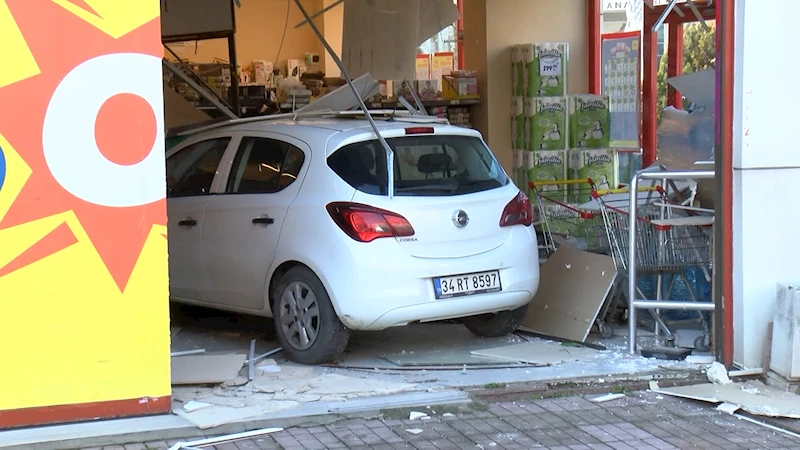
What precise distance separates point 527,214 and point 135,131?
293 centimetres

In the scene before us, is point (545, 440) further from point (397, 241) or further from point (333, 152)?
point (333, 152)

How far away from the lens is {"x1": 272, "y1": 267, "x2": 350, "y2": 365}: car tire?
6566mm

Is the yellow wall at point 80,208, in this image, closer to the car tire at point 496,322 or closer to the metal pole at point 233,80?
the car tire at point 496,322

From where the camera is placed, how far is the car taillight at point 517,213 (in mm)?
6941

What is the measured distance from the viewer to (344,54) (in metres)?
9.05

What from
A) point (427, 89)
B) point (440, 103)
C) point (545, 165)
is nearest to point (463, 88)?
point (440, 103)

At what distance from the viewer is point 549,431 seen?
564cm

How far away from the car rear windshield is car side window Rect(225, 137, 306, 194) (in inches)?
15.5

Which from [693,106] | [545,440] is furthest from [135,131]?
[693,106]

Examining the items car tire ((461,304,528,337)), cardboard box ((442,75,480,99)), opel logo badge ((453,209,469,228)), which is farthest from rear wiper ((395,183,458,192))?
cardboard box ((442,75,480,99))

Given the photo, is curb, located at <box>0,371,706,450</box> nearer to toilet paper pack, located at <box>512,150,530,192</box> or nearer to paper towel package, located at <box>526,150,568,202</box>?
paper towel package, located at <box>526,150,568,202</box>

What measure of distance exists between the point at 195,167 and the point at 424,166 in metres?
2.01

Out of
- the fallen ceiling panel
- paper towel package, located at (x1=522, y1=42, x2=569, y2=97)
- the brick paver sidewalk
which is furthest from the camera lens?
paper towel package, located at (x1=522, y1=42, x2=569, y2=97)

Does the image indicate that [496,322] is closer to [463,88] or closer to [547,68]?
[547,68]
